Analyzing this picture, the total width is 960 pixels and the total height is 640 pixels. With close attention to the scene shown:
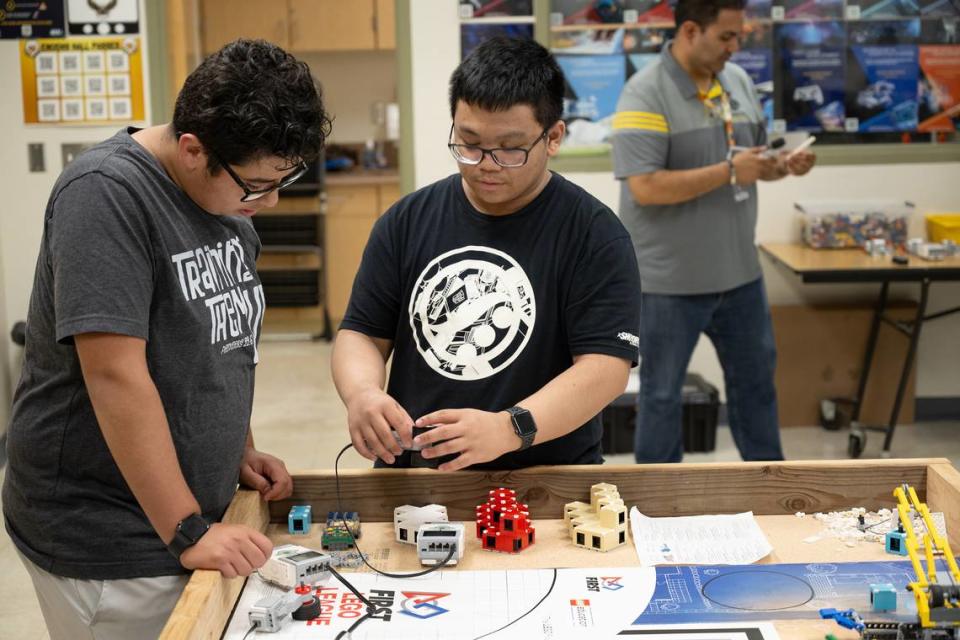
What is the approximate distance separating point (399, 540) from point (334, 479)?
0.17 metres

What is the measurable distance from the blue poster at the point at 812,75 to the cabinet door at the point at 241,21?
125 inches

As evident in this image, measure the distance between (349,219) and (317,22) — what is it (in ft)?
3.96

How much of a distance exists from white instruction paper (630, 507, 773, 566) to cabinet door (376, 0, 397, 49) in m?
5.29

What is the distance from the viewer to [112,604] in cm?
156

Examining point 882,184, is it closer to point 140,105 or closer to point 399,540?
point 140,105

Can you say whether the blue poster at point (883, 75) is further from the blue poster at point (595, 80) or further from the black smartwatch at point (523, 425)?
the black smartwatch at point (523, 425)

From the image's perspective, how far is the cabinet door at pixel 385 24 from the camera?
664 cm

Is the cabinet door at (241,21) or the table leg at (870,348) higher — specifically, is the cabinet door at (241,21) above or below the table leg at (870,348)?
above

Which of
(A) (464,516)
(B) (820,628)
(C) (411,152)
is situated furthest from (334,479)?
(C) (411,152)

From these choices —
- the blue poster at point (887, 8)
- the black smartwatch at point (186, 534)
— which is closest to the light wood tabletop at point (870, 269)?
the blue poster at point (887, 8)

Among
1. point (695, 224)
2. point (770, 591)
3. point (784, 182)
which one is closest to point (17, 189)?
point (695, 224)

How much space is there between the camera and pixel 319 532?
71.8 inches

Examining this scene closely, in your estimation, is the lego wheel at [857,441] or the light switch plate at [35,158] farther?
the light switch plate at [35,158]

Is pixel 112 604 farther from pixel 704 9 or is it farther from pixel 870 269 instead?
pixel 870 269
